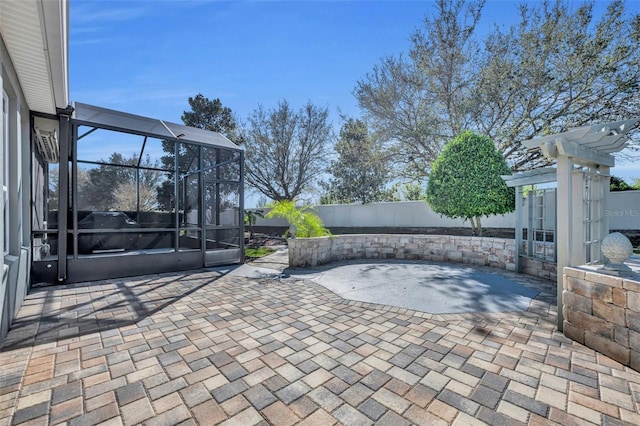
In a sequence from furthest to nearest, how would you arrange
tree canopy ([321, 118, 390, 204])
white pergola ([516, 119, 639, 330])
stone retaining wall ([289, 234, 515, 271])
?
tree canopy ([321, 118, 390, 204]) < stone retaining wall ([289, 234, 515, 271]) < white pergola ([516, 119, 639, 330])

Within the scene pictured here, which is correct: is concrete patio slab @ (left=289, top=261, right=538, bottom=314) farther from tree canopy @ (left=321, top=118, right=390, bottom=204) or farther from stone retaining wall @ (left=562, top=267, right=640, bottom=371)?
tree canopy @ (left=321, top=118, right=390, bottom=204)

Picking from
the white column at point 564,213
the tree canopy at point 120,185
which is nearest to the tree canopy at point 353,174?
the tree canopy at point 120,185

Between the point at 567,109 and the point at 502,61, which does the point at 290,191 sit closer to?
the point at 502,61

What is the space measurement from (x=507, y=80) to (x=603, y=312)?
352 inches

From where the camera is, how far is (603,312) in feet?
8.29

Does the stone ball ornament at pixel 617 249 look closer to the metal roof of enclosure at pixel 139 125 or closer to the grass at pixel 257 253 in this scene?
the metal roof of enclosure at pixel 139 125

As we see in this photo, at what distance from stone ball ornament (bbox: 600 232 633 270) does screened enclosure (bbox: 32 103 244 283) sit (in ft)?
20.8

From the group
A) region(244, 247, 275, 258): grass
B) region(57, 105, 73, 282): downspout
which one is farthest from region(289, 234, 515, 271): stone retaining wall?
region(57, 105, 73, 282): downspout

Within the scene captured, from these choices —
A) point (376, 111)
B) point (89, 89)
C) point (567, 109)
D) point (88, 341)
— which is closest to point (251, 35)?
point (89, 89)

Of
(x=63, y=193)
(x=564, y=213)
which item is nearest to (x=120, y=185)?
(x=63, y=193)

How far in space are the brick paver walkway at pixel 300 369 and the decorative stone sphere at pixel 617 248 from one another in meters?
0.91

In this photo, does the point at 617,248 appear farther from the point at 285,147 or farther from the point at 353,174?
the point at 285,147

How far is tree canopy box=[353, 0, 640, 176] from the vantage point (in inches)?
309

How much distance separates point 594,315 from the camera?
2598 mm
